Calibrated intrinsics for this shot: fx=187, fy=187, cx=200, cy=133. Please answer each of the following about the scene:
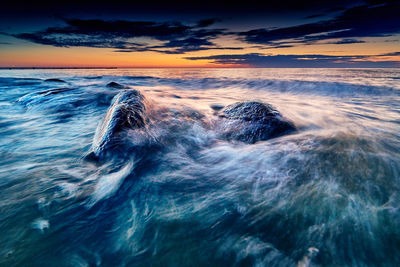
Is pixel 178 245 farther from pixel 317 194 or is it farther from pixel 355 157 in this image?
pixel 355 157

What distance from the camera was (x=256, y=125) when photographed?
16.5 feet

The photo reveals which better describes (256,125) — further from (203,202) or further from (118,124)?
(118,124)

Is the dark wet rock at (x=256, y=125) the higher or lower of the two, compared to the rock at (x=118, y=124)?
lower

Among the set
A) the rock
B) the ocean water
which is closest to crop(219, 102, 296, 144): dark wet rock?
the ocean water

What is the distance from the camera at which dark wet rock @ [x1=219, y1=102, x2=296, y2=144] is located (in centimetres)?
487

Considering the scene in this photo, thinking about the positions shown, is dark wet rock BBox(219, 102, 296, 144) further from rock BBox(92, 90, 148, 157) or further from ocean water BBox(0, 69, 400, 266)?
rock BBox(92, 90, 148, 157)

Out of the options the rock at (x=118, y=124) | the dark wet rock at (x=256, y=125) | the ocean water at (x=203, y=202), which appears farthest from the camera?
the dark wet rock at (x=256, y=125)

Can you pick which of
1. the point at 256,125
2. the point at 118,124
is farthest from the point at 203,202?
the point at 256,125

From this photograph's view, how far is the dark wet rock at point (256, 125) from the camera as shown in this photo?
4867 mm

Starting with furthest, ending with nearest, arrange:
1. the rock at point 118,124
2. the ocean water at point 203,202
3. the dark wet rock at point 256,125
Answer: the dark wet rock at point 256,125 < the rock at point 118,124 < the ocean water at point 203,202

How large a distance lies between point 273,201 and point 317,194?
0.69 meters

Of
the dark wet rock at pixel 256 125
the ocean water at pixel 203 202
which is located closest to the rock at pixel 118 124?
the ocean water at pixel 203 202

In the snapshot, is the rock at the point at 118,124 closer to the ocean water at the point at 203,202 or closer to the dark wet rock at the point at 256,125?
the ocean water at the point at 203,202

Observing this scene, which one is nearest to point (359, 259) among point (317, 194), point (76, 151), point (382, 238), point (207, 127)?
point (382, 238)
